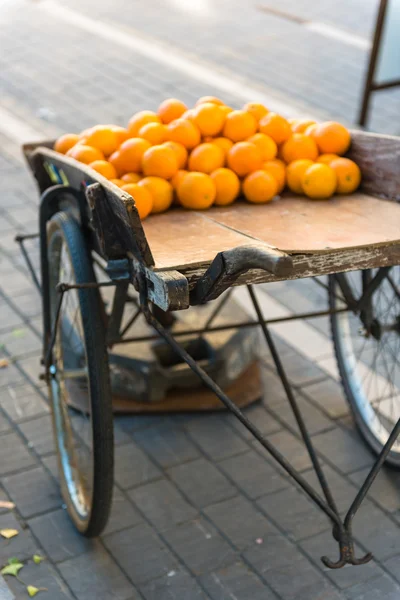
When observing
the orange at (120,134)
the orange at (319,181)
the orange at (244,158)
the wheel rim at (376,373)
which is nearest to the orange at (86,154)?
the orange at (120,134)

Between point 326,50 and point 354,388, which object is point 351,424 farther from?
point 326,50

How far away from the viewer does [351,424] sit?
3725mm

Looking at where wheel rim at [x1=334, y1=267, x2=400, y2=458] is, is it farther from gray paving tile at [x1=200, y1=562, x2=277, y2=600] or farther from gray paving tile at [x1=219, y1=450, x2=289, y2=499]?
gray paving tile at [x1=200, y1=562, x2=277, y2=600]

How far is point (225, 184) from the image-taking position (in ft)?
9.68

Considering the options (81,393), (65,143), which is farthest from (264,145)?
(81,393)

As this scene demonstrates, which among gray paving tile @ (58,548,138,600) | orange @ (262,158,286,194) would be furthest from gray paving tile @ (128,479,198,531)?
orange @ (262,158,286,194)

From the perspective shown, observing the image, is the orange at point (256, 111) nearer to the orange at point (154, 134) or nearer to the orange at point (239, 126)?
the orange at point (239, 126)

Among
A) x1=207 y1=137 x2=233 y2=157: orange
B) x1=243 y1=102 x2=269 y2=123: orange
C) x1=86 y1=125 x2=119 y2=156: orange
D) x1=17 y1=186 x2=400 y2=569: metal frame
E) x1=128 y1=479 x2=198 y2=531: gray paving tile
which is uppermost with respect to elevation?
x1=243 y1=102 x2=269 y2=123: orange

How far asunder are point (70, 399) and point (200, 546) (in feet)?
3.27

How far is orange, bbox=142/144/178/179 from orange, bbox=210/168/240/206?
0.49 ft

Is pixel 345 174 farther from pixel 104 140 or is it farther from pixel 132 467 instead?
pixel 132 467

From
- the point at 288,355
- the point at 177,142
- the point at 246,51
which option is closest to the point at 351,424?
the point at 288,355

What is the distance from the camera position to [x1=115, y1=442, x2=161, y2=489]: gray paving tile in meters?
3.42

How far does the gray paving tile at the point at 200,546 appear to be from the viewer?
118 inches
